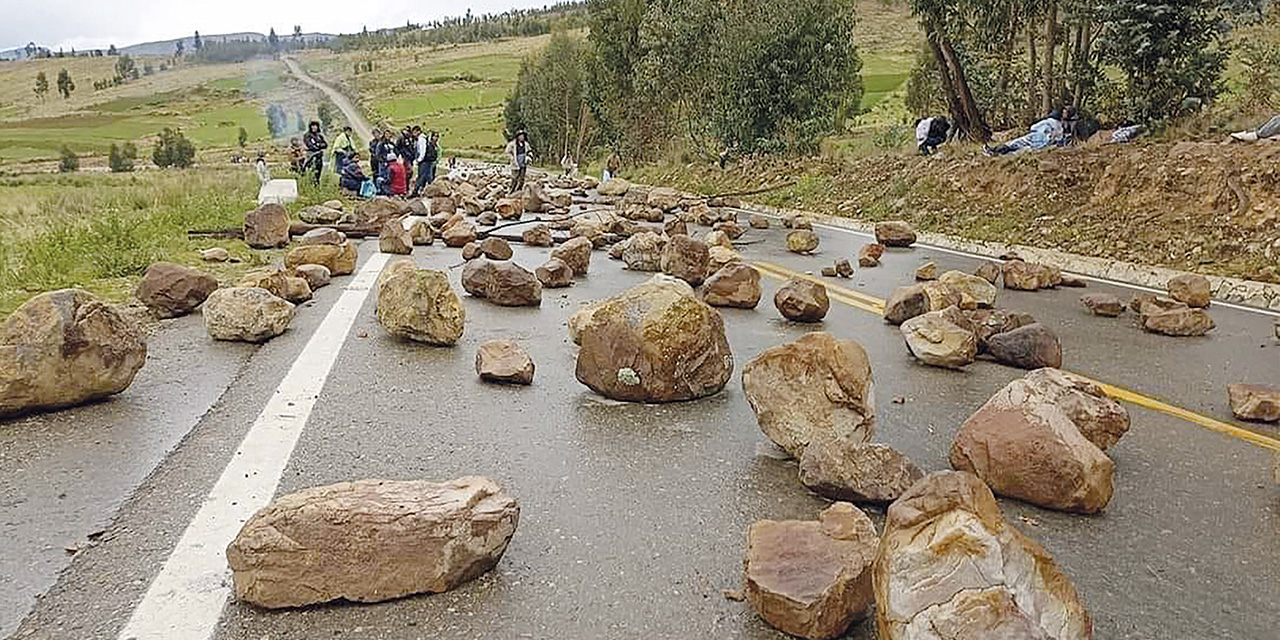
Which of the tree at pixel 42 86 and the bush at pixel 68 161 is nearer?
the bush at pixel 68 161

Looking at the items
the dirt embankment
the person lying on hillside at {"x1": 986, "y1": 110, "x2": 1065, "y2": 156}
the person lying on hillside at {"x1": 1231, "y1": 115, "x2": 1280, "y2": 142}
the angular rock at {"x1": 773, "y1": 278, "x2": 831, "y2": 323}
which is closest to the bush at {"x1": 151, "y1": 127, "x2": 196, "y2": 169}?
the dirt embankment

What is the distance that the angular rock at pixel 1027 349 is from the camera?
19.0 feet

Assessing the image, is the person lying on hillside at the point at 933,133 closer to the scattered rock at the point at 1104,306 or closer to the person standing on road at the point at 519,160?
the person standing on road at the point at 519,160

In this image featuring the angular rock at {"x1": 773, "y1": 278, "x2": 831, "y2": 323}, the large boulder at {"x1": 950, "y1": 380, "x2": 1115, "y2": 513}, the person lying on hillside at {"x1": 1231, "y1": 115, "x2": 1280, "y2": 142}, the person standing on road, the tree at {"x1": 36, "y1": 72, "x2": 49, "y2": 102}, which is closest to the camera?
the large boulder at {"x1": 950, "y1": 380, "x2": 1115, "y2": 513}

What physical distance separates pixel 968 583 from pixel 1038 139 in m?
15.4

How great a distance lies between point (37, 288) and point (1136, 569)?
27.3 ft

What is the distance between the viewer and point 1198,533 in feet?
11.1

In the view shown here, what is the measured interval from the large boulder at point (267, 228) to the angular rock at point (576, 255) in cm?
412

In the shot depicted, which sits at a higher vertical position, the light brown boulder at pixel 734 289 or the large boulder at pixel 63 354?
the large boulder at pixel 63 354

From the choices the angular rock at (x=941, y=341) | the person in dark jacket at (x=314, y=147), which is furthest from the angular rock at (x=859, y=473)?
the person in dark jacket at (x=314, y=147)

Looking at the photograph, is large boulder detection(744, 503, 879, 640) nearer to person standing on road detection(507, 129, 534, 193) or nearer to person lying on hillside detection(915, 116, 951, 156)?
person lying on hillside detection(915, 116, 951, 156)

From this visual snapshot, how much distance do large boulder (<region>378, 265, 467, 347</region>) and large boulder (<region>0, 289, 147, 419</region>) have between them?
5.61ft

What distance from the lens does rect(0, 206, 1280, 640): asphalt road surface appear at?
2680 millimetres

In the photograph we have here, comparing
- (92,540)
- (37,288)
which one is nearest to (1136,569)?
(92,540)
